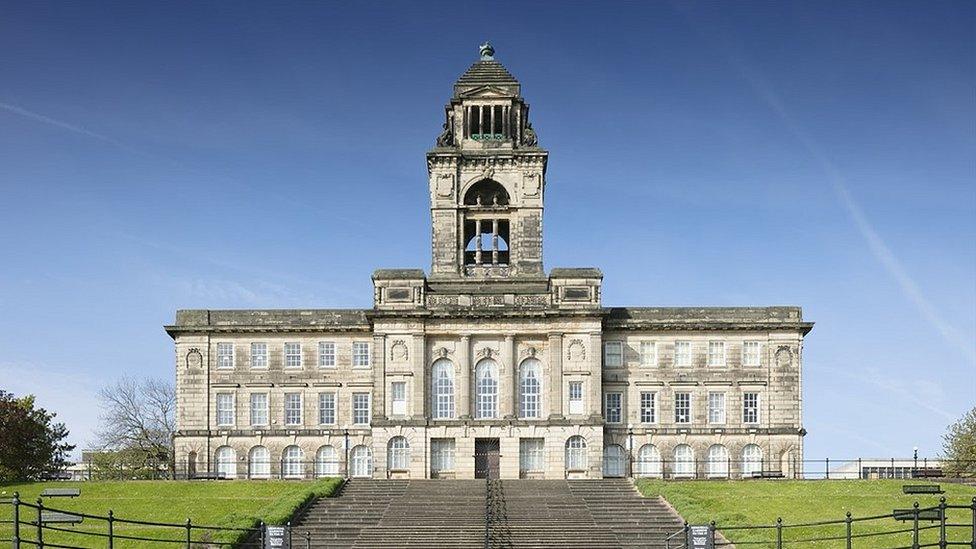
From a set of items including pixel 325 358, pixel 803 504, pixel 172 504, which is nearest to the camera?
pixel 803 504

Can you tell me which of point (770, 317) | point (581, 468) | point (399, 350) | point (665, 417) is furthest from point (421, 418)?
point (770, 317)

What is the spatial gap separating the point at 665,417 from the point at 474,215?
50.9 ft

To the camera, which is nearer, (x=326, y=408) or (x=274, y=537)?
(x=274, y=537)

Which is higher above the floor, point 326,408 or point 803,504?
point 326,408

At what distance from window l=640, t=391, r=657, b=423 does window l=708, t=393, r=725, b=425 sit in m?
3.03

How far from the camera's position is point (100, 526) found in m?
48.2

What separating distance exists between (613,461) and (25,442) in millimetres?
32937

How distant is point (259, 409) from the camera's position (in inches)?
2717

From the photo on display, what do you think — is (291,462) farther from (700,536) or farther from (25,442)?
(700,536)

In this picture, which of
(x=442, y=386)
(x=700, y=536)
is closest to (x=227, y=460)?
(x=442, y=386)

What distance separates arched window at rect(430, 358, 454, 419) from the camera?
65.5m

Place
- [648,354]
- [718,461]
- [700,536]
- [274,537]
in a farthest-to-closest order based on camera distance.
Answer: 1. [648,354]
2. [718,461]
3. [274,537]
4. [700,536]

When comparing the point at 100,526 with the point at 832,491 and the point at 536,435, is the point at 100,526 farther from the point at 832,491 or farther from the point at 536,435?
the point at 832,491

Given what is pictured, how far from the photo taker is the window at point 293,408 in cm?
6888
